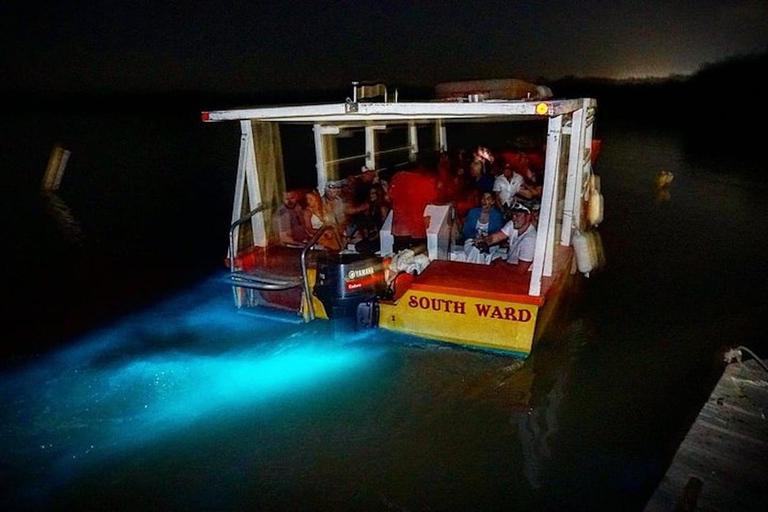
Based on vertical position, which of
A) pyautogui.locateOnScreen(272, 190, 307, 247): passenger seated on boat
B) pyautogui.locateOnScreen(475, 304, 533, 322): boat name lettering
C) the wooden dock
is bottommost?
the wooden dock

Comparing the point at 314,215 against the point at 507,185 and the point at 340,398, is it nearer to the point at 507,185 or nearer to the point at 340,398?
the point at 340,398

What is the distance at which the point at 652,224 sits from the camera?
15484 millimetres

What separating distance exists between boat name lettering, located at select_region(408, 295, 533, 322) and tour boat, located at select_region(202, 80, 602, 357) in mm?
11

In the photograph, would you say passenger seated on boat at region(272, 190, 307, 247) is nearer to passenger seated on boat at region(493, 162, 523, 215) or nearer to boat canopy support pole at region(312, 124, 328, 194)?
boat canopy support pole at region(312, 124, 328, 194)

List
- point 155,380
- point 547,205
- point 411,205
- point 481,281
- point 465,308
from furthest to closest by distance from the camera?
point 411,205 → point 155,380 → point 481,281 → point 465,308 → point 547,205

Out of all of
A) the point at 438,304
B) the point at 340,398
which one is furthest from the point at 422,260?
the point at 340,398

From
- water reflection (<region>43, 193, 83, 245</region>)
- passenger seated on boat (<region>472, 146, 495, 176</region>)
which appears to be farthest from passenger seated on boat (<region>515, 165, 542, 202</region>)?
water reflection (<region>43, 193, 83, 245</region>)

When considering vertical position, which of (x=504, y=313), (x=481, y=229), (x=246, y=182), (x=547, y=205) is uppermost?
(x=246, y=182)

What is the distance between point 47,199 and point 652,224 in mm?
20551

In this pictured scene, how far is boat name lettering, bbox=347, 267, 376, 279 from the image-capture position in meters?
6.08

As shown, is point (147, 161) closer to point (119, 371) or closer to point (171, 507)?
point (119, 371)

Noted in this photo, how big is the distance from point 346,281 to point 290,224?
1848mm

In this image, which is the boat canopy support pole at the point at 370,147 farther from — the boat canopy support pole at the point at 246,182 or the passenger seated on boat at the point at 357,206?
the boat canopy support pole at the point at 246,182

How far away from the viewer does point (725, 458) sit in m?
4.13
